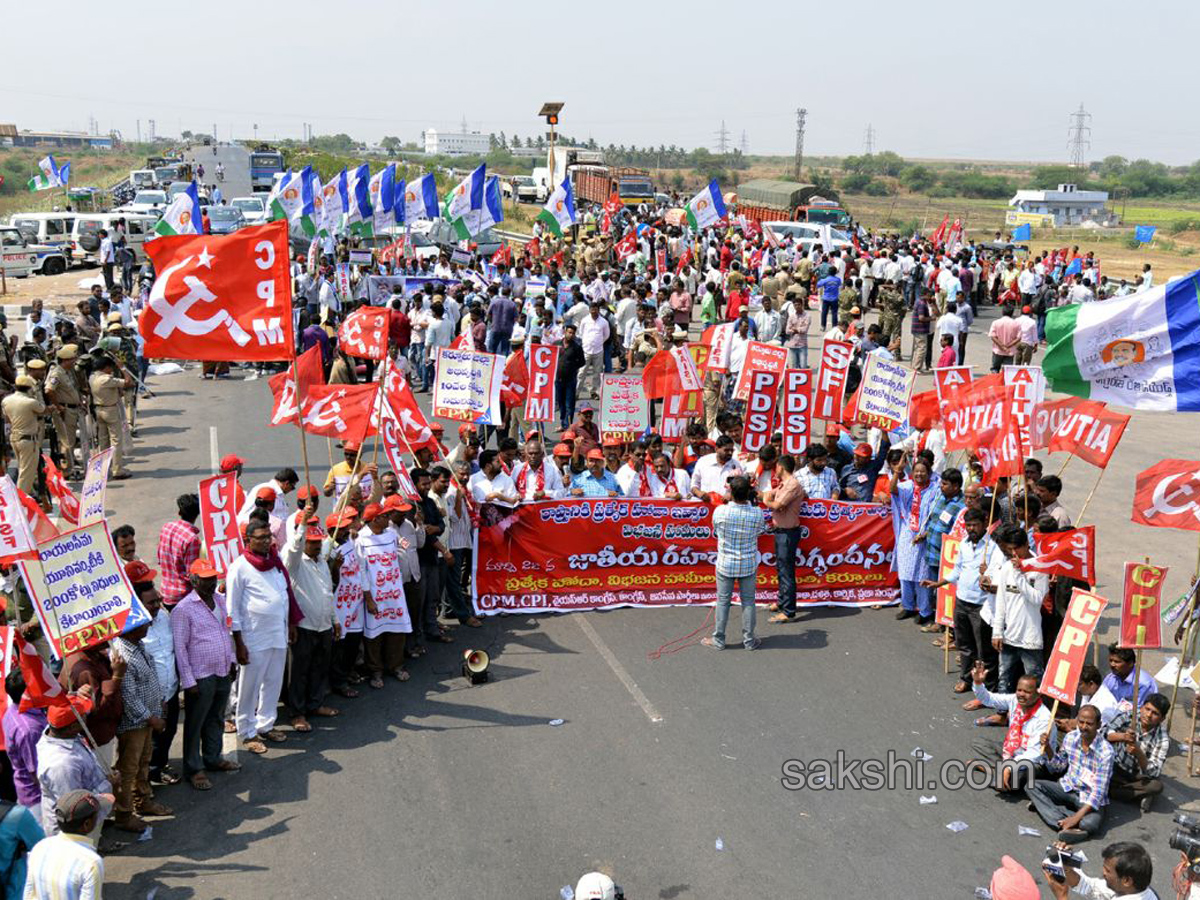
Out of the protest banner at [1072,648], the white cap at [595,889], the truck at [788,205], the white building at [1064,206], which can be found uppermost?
the white building at [1064,206]

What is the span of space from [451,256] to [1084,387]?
24.3 metres

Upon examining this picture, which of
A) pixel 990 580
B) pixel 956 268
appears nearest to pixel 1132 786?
pixel 990 580

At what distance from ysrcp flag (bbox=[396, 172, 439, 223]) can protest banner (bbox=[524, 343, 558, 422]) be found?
1642 centimetres

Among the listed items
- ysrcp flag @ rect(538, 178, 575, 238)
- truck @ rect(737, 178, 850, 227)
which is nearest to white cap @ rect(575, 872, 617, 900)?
ysrcp flag @ rect(538, 178, 575, 238)

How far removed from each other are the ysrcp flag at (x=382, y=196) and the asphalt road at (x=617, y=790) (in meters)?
20.7

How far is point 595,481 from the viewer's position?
11.2 meters

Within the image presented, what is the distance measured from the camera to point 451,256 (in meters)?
31.0

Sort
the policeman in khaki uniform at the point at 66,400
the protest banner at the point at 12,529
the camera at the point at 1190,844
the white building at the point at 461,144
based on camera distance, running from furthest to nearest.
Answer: the white building at the point at 461,144
the policeman in khaki uniform at the point at 66,400
the protest banner at the point at 12,529
the camera at the point at 1190,844

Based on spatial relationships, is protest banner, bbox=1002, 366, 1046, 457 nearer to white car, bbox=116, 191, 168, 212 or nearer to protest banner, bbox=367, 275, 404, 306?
protest banner, bbox=367, 275, 404, 306

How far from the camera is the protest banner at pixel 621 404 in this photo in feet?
42.1

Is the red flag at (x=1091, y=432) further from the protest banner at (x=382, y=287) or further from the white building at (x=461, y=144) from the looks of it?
the white building at (x=461, y=144)

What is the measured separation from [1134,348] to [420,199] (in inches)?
904

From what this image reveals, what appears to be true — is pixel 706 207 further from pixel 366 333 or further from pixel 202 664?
pixel 202 664

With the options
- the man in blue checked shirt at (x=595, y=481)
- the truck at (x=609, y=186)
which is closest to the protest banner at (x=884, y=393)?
the man in blue checked shirt at (x=595, y=481)
